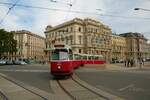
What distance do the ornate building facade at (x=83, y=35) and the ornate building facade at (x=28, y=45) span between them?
28.3m

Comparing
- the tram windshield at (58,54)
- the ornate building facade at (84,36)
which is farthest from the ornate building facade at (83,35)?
the tram windshield at (58,54)

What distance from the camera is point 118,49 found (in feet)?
472

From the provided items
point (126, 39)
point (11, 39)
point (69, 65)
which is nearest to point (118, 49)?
point (126, 39)

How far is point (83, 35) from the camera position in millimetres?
112125

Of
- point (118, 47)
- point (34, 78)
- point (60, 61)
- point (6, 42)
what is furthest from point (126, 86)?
point (118, 47)

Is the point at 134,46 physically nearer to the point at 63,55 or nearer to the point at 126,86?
the point at 63,55

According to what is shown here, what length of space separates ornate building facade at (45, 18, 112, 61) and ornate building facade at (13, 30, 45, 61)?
28290 millimetres

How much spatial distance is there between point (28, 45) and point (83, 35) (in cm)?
3815

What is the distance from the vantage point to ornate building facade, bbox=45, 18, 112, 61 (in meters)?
108

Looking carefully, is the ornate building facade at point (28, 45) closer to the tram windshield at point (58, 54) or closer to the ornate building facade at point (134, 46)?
the ornate building facade at point (134, 46)

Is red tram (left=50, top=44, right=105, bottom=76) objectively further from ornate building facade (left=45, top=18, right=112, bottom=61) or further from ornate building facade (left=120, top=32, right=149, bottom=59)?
ornate building facade (left=120, top=32, right=149, bottom=59)

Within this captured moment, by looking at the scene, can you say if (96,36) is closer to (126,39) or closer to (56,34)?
(56,34)

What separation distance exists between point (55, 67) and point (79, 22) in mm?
89693

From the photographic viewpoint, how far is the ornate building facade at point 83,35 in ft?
354
